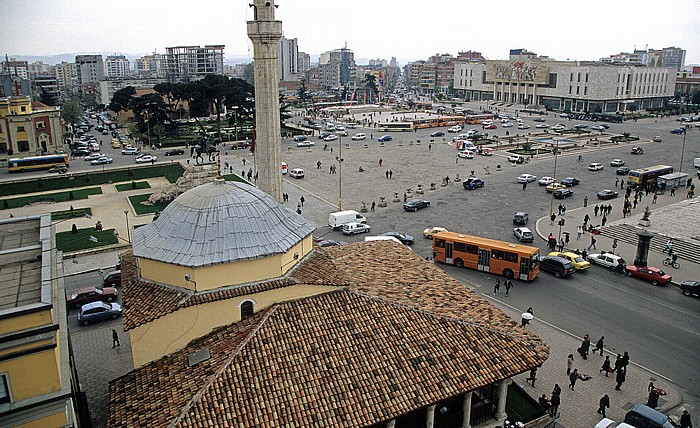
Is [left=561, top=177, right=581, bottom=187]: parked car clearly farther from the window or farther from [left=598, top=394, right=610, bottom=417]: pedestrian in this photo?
the window

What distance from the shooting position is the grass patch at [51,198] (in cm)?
4638

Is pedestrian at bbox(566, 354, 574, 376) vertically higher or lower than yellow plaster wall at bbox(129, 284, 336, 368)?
lower

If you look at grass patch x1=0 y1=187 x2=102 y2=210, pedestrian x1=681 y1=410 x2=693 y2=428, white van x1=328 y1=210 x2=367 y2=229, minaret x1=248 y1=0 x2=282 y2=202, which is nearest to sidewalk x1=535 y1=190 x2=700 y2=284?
white van x1=328 y1=210 x2=367 y2=229

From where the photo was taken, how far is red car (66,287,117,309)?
27.3 m

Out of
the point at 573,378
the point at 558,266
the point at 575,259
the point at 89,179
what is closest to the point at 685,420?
the point at 573,378

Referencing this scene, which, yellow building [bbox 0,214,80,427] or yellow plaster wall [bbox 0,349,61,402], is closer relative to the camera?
yellow building [bbox 0,214,80,427]

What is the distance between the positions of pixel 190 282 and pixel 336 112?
109 m

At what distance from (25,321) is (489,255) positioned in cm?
2476

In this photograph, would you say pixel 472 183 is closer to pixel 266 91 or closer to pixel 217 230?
pixel 266 91

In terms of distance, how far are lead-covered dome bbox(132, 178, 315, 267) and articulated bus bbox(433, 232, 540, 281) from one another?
49.0 ft

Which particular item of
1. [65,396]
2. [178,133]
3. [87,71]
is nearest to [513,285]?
[65,396]

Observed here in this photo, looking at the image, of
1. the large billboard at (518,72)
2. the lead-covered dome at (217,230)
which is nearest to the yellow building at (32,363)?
the lead-covered dome at (217,230)

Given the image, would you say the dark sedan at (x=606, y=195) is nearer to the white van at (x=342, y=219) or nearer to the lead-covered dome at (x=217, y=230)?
the white van at (x=342, y=219)

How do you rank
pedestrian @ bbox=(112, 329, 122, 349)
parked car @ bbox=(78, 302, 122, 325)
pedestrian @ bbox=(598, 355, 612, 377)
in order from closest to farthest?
pedestrian @ bbox=(598, 355, 612, 377) < pedestrian @ bbox=(112, 329, 122, 349) < parked car @ bbox=(78, 302, 122, 325)
